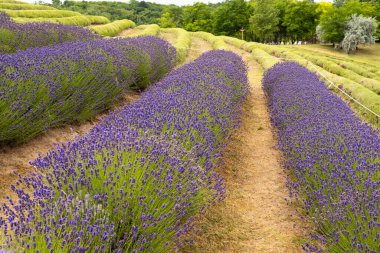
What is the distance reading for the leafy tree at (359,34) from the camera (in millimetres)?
34000

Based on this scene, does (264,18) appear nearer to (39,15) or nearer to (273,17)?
(273,17)

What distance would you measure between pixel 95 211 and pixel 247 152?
4.37 metres

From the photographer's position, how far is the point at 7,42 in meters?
7.66

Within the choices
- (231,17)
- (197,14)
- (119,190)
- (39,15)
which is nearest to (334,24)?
(231,17)

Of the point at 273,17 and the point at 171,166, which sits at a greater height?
the point at 273,17

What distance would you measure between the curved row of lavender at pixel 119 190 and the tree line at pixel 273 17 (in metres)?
37.3

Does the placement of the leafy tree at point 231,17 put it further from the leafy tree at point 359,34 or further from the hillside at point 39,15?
the hillside at point 39,15

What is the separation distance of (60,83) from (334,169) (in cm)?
382

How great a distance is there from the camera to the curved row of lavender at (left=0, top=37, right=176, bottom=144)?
432 cm

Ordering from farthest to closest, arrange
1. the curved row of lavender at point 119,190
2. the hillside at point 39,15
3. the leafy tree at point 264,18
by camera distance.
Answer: the leafy tree at point 264,18 < the hillside at point 39,15 < the curved row of lavender at point 119,190

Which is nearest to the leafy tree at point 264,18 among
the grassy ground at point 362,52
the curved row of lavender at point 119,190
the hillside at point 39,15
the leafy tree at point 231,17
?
the grassy ground at point 362,52

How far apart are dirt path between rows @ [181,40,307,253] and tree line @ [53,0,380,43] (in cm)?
3470

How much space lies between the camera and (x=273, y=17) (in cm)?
4072

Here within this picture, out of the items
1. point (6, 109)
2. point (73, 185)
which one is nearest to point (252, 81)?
point (6, 109)
